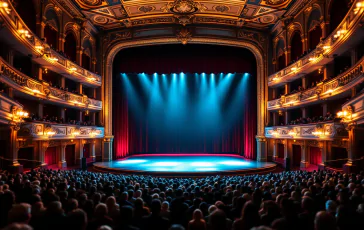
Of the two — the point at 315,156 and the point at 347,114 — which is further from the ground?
the point at 347,114

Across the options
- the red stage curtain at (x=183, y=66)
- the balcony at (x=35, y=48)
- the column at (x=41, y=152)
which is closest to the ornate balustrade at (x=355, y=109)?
the red stage curtain at (x=183, y=66)

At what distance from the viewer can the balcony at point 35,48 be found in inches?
407

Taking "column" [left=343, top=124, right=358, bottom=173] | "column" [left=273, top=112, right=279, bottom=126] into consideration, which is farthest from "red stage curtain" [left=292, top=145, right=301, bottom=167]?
"column" [left=343, top=124, right=358, bottom=173]

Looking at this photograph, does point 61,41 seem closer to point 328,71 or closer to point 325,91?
point 325,91

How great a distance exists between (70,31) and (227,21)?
34.0 ft

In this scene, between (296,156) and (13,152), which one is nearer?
(13,152)

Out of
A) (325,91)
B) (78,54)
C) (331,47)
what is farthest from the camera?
(78,54)

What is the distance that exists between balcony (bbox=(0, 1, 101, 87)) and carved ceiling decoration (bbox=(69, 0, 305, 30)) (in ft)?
11.9

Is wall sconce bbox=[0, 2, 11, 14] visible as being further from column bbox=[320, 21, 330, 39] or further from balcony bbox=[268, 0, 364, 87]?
column bbox=[320, 21, 330, 39]

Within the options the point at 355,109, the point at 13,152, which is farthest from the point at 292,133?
the point at 13,152

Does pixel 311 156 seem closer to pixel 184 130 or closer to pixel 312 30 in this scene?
pixel 312 30

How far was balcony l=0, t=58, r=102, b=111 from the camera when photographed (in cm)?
1039

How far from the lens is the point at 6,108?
9484 millimetres

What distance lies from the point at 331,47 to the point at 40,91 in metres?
14.3
